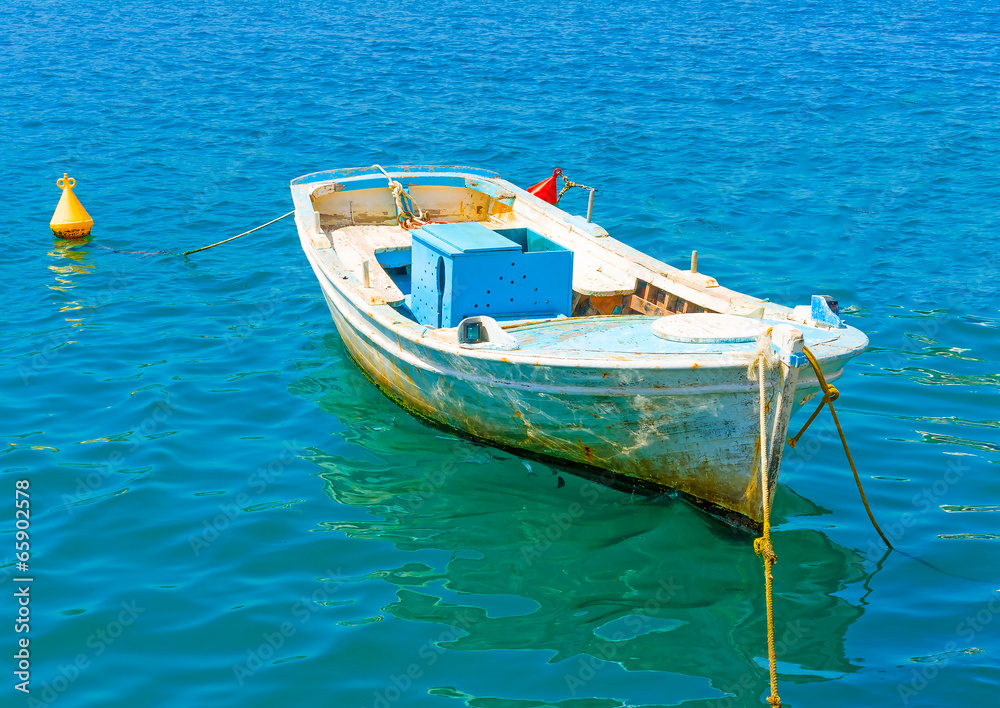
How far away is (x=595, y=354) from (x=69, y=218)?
9296 mm

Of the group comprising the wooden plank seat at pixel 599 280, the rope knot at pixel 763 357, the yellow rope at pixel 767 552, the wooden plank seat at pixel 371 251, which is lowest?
the yellow rope at pixel 767 552

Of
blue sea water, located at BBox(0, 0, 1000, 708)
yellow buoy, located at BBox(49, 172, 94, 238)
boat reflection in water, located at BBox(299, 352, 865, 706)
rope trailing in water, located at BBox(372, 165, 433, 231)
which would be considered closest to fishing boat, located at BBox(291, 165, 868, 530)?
boat reflection in water, located at BBox(299, 352, 865, 706)

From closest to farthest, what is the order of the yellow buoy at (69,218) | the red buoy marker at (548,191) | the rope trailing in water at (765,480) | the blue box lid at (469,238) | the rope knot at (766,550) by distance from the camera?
1. the rope trailing in water at (765,480)
2. the rope knot at (766,550)
3. the blue box lid at (469,238)
4. the red buoy marker at (548,191)
5. the yellow buoy at (69,218)

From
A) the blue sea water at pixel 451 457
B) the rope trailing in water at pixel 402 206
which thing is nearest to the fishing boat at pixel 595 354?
the blue sea water at pixel 451 457

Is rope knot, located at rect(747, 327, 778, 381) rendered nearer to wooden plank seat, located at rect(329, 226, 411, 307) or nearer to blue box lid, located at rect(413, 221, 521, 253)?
blue box lid, located at rect(413, 221, 521, 253)

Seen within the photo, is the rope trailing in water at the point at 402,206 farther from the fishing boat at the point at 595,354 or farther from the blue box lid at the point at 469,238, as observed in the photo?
the blue box lid at the point at 469,238

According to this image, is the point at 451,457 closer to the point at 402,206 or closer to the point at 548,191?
the point at 402,206

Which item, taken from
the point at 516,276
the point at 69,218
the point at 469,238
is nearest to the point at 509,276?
the point at 516,276

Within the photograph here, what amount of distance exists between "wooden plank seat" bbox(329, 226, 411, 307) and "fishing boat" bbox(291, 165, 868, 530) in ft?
0.14

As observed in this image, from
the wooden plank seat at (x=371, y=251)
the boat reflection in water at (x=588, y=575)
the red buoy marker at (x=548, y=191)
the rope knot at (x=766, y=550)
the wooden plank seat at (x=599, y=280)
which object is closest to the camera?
the rope knot at (x=766, y=550)

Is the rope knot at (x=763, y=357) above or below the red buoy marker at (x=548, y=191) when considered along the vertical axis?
below

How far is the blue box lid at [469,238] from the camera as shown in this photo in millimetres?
7621

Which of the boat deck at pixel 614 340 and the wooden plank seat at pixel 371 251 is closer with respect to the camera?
the boat deck at pixel 614 340

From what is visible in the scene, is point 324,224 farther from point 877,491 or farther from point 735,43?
point 735,43
